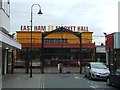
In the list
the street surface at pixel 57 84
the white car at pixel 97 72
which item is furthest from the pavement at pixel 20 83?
the white car at pixel 97 72

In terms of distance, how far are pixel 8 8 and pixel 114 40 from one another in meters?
13.8

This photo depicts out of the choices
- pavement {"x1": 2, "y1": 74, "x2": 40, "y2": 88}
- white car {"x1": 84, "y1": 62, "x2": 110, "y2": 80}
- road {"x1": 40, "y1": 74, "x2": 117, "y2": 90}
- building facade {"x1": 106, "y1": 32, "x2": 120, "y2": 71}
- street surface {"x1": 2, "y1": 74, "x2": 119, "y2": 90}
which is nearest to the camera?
street surface {"x1": 2, "y1": 74, "x2": 119, "y2": 90}

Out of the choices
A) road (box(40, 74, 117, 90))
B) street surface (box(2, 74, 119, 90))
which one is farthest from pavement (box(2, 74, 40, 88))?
road (box(40, 74, 117, 90))

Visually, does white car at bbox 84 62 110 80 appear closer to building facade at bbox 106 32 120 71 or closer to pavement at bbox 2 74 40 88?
building facade at bbox 106 32 120 71

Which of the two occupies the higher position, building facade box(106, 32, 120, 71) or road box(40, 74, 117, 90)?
building facade box(106, 32, 120, 71)

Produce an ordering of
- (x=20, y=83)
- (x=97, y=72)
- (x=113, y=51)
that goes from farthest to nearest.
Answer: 1. (x=113, y=51)
2. (x=97, y=72)
3. (x=20, y=83)

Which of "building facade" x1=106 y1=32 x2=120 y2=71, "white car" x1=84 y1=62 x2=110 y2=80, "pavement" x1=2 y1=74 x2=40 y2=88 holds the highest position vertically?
"building facade" x1=106 y1=32 x2=120 y2=71

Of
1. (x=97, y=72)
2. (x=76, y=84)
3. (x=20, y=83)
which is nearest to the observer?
(x=76, y=84)

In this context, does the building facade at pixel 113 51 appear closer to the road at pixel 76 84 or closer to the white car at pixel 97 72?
the white car at pixel 97 72

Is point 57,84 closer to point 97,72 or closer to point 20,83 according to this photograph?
point 20,83

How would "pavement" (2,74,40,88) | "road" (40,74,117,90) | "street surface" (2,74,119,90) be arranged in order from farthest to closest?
1. "pavement" (2,74,40,88)
2. "road" (40,74,117,90)
3. "street surface" (2,74,119,90)

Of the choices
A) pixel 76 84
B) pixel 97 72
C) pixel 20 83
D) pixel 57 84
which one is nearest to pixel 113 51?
pixel 97 72

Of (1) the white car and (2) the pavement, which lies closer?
(2) the pavement

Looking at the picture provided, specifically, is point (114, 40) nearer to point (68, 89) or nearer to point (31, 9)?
point (31, 9)
